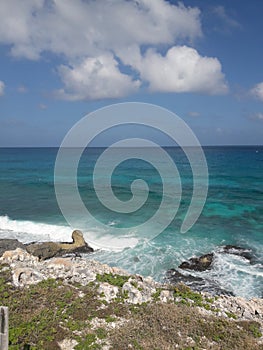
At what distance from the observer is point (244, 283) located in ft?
58.0

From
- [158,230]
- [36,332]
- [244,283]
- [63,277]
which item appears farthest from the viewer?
[158,230]

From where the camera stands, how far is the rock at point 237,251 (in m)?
21.6

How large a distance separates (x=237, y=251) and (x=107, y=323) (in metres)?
14.8

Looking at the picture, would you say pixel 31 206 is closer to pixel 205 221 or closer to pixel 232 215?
pixel 205 221

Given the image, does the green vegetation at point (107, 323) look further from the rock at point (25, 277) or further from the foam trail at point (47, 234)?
the foam trail at point (47, 234)

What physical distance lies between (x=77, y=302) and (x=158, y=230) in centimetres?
1685

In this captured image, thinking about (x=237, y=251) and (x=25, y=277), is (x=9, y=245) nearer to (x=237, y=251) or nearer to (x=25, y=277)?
(x=25, y=277)

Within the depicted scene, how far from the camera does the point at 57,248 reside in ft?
71.2

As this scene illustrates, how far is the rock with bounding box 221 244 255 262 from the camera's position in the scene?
21641 mm

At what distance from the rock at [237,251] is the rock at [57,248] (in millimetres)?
10124

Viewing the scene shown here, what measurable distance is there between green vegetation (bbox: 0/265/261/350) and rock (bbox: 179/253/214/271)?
24.5ft

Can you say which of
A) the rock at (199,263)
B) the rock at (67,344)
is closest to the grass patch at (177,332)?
the rock at (67,344)

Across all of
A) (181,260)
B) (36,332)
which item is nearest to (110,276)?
(36,332)

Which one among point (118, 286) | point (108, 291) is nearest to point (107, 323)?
point (108, 291)
